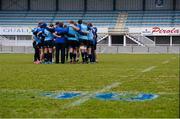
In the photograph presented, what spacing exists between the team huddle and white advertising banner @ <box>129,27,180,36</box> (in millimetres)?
32781

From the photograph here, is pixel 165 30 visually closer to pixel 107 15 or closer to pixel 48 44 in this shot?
pixel 107 15

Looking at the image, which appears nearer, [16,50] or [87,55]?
[87,55]

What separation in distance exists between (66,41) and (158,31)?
34.4m

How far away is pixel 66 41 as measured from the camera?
19172 mm

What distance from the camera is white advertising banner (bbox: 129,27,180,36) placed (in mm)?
52359

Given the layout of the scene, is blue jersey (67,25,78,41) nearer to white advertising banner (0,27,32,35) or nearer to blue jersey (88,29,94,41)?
blue jersey (88,29,94,41)

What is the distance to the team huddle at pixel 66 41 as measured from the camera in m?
18.8

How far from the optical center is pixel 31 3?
6112 cm

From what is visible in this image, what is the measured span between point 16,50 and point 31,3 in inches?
699

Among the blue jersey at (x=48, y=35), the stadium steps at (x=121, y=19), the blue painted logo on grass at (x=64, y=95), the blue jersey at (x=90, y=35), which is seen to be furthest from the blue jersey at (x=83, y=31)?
the stadium steps at (x=121, y=19)

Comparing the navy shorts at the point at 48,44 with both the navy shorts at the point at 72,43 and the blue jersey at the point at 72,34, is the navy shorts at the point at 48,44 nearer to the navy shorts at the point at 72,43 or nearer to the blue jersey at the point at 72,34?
the navy shorts at the point at 72,43

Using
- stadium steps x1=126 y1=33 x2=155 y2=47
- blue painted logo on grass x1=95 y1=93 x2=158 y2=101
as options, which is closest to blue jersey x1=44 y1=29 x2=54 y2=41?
blue painted logo on grass x1=95 y1=93 x2=158 y2=101

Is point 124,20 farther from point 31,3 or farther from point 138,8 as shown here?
point 31,3

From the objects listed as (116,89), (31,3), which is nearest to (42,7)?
(31,3)
